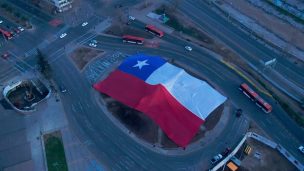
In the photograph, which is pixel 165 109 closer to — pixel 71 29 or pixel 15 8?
pixel 71 29

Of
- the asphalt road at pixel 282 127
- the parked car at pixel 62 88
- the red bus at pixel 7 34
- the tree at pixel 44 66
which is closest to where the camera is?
the asphalt road at pixel 282 127

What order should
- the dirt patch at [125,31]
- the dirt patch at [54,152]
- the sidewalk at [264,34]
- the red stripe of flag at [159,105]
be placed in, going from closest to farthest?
the dirt patch at [54,152], the red stripe of flag at [159,105], the sidewalk at [264,34], the dirt patch at [125,31]

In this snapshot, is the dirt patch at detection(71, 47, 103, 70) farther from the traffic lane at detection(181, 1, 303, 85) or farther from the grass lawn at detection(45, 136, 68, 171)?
the traffic lane at detection(181, 1, 303, 85)

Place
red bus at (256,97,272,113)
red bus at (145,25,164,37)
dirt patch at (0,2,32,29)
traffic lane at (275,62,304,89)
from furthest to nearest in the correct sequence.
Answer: dirt patch at (0,2,32,29) < red bus at (145,25,164,37) < traffic lane at (275,62,304,89) < red bus at (256,97,272,113)

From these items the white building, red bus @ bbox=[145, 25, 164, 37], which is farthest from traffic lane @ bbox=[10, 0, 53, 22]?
red bus @ bbox=[145, 25, 164, 37]

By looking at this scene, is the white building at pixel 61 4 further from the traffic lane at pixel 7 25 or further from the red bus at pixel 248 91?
the red bus at pixel 248 91

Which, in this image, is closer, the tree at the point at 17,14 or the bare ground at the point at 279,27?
the bare ground at the point at 279,27

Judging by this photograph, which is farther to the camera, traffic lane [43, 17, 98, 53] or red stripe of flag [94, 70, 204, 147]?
traffic lane [43, 17, 98, 53]

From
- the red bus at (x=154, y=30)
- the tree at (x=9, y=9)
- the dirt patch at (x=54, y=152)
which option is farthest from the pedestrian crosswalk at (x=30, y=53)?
the red bus at (x=154, y=30)
